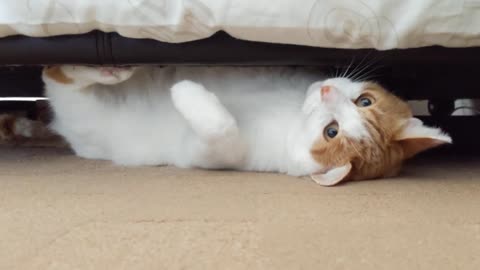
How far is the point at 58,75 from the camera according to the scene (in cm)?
145

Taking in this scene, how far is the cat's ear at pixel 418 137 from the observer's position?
1.30 meters

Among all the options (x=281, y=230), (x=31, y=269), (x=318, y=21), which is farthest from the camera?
(x=318, y=21)

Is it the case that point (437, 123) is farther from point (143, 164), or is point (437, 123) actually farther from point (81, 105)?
point (81, 105)

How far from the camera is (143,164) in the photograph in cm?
148

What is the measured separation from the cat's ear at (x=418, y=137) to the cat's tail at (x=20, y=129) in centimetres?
111

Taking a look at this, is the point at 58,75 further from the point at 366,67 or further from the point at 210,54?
the point at 366,67

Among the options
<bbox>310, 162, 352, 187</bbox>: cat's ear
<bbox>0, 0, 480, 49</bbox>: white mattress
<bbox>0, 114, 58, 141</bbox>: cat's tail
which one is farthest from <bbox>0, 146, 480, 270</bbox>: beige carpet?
<bbox>0, 114, 58, 141</bbox>: cat's tail

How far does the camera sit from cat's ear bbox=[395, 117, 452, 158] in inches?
51.2

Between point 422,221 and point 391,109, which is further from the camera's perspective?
point 391,109

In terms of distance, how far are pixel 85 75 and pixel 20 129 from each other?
1.90 ft

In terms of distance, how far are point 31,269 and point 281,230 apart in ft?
1.34

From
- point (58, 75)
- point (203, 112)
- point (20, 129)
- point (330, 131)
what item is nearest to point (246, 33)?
point (203, 112)

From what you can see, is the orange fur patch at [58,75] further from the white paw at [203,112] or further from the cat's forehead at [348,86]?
the cat's forehead at [348,86]

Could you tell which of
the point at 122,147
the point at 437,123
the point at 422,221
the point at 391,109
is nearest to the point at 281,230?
the point at 422,221
